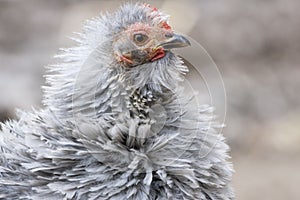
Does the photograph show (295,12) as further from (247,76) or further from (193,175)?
(193,175)

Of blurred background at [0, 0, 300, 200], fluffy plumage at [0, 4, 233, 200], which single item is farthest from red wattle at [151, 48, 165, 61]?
blurred background at [0, 0, 300, 200]

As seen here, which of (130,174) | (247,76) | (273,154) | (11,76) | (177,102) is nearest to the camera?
(130,174)

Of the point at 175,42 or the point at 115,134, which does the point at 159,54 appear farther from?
the point at 115,134

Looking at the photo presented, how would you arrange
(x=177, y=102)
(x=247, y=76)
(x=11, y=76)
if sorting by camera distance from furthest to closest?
(x=247, y=76) < (x=11, y=76) < (x=177, y=102)

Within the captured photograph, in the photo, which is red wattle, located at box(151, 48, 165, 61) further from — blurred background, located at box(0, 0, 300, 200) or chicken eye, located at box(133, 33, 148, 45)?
blurred background, located at box(0, 0, 300, 200)

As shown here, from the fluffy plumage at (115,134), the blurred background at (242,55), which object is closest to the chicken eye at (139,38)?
the fluffy plumage at (115,134)

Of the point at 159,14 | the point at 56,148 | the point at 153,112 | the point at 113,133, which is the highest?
the point at 159,14

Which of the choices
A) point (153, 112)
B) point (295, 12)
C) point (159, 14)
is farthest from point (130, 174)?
point (295, 12)
